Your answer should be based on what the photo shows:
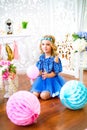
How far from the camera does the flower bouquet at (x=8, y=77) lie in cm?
254

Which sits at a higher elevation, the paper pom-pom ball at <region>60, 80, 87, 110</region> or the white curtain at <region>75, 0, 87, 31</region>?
the white curtain at <region>75, 0, 87, 31</region>

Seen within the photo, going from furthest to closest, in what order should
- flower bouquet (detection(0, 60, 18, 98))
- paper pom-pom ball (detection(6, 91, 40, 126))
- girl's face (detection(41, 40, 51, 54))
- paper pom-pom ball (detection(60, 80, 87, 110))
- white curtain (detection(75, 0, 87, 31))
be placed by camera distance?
white curtain (detection(75, 0, 87, 31)) → girl's face (detection(41, 40, 51, 54)) → flower bouquet (detection(0, 60, 18, 98)) → paper pom-pom ball (detection(60, 80, 87, 110)) → paper pom-pom ball (detection(6, 91, 40, 126))

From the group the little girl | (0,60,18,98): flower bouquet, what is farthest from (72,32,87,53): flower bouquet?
(0,60,18,98): flower bouquet

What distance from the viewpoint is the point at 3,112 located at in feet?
7.39

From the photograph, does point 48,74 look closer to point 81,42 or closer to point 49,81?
point 49,81

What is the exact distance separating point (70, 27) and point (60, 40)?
285mm

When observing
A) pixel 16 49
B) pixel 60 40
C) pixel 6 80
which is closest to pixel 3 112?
pixel 6 80

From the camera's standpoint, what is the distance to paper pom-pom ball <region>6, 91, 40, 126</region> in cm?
185

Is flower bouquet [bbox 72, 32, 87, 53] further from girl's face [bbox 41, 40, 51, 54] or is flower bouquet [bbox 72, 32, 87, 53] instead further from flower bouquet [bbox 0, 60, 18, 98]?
flower bouquet [bbox 0, 60, 18, 98]

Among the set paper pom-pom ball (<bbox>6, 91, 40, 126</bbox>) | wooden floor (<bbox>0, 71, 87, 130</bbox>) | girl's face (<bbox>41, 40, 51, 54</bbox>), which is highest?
girl's face (<bbox>41, 40, 51, 54</bbox>)

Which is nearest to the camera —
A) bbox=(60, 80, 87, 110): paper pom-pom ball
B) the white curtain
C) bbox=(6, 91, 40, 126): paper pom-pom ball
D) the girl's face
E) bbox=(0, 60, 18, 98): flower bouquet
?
bbox=(6, 91, 40, 126): paper pom-pom ball

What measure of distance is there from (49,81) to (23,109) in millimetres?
823

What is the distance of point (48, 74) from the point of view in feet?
8.55

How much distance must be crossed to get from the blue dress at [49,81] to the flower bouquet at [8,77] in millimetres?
266
